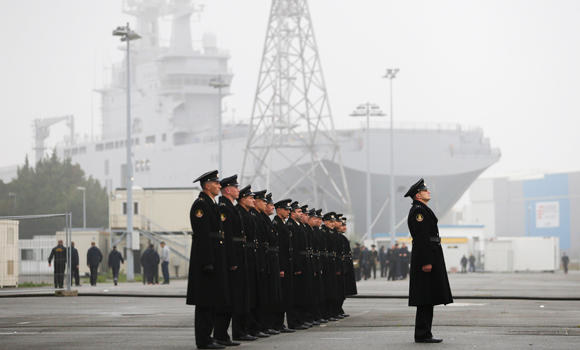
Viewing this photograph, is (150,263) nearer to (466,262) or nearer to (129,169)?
(129,169)

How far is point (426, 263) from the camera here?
39.1 feet

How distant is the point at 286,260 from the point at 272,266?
4.27ft

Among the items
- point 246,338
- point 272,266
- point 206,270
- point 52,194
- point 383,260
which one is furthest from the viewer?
point 52,194

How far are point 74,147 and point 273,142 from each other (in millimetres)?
48613

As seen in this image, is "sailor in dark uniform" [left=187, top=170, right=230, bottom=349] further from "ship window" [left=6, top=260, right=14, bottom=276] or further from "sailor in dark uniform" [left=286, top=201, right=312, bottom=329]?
"ship window" [left=6, top=260, right=14, bottom=276]

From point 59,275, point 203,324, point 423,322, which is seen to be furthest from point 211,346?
point 59,275

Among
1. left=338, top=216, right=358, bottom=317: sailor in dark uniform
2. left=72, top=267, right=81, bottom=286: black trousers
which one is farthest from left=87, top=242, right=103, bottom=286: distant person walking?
left=338, top=216, right=358, bottom=317: sailor in dark uniform

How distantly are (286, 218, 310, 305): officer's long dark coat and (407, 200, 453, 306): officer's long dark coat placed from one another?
2.97 meters

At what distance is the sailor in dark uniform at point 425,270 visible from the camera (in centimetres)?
1178

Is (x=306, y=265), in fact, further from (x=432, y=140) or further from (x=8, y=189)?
(x=8, y=189)

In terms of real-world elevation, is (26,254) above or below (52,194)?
below

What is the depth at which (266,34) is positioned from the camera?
72812mm

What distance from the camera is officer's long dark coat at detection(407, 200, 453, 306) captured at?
38.8 feet

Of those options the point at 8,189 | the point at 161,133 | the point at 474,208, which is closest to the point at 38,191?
the point at 8,189
